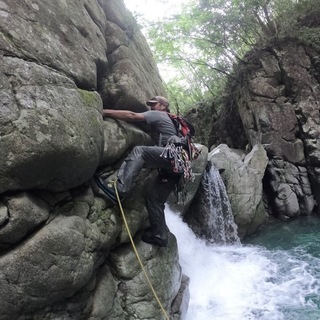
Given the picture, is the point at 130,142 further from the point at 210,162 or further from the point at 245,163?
the point at 245,163

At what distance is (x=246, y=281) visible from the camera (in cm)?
793

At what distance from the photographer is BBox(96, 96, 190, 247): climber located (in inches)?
210

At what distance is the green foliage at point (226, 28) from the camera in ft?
49.6

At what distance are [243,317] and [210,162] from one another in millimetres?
6336

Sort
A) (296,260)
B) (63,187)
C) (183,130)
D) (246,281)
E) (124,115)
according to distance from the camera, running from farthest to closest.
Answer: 1. (296,260)
2. (246,281)
3. (183,130)
4. (124,115)
5. (63,187)

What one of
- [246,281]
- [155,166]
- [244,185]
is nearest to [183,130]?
[155,166]

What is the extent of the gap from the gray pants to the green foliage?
9.81 meters

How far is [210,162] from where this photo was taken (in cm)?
1180

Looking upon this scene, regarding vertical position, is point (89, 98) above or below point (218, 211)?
above

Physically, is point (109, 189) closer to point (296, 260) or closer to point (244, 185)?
point (296, 260)

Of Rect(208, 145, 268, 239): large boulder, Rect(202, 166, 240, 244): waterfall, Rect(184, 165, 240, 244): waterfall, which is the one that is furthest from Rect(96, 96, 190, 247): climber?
Rect(208, 145, 268, 239): large boulder

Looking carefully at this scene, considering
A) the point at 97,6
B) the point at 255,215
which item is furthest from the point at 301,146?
the point at 97,6

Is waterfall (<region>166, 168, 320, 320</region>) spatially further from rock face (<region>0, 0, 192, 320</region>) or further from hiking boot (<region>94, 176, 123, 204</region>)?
hiking boot (<region>94, 176, 123, 204</region>)

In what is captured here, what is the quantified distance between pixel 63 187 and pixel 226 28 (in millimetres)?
14913
